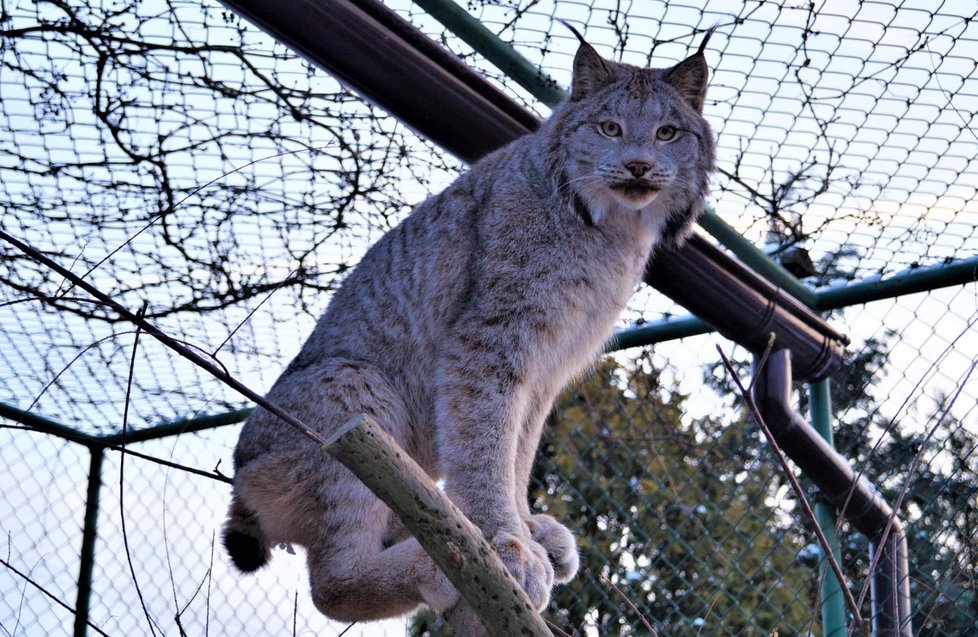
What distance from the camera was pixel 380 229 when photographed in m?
3.78

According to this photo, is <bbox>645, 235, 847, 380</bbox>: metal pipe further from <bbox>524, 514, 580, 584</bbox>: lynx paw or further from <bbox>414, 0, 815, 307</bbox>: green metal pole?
<bbox>524, 514, 580, 584</bbox>: lynx paw

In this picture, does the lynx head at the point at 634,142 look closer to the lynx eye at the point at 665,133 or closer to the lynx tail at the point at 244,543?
the lynx eye at the point at 665,133

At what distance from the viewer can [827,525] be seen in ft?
11.1

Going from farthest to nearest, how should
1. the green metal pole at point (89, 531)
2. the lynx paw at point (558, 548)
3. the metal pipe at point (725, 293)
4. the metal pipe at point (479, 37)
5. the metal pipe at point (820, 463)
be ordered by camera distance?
the green metal pole at point (89, 531) < the metal pipe at point (820, 463) < the metal pipe at point (725, 293) < the metal pipe at point (479, 37) < the lynx paw at point (558, 548)

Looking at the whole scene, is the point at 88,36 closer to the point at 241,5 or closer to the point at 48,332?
the point at 241,5

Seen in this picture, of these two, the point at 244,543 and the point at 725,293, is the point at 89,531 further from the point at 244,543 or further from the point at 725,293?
the point at 725,293

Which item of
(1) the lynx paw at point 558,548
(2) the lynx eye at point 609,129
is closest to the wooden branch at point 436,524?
(1) the lynx paw at point 558,548

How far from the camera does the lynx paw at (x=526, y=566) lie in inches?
88.9

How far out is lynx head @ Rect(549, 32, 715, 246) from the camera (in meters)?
2.73

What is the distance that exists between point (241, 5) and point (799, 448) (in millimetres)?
2074

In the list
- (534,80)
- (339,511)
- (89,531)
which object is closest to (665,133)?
(534,80)

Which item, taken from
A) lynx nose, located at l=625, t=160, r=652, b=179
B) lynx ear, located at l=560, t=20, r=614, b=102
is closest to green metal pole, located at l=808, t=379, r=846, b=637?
lynx nose, located at l=625, t=160, r=652, b=179

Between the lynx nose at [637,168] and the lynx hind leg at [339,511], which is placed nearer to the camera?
the lynx hind leg at [339,511]

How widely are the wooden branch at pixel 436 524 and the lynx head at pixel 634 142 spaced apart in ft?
5.04
